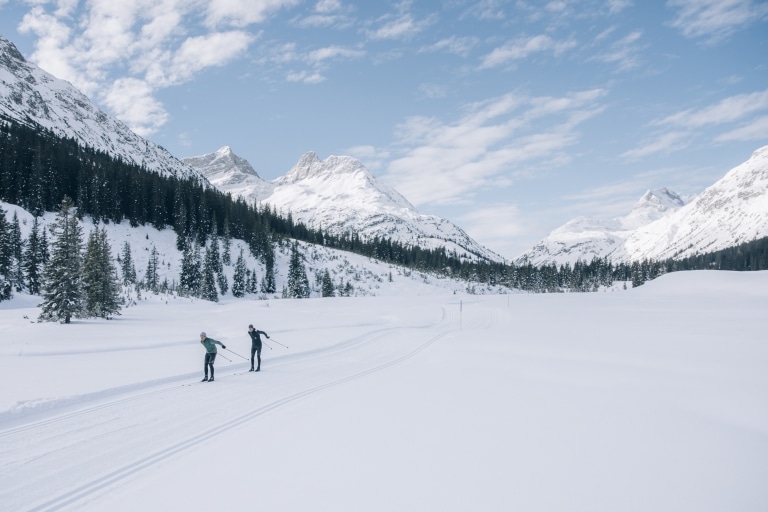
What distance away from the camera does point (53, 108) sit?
561 ft

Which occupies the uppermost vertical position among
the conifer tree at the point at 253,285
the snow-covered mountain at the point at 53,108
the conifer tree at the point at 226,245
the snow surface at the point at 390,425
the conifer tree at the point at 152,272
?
the snow-covered mountain at the point at 53,108

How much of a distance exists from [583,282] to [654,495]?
11643 centimetres

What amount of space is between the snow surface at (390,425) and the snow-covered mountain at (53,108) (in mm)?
159502

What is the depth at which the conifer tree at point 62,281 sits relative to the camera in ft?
80.7

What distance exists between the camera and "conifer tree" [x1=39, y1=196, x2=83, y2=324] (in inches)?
969

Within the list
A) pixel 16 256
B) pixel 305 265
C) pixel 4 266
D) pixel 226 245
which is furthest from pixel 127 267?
pixel 305 265

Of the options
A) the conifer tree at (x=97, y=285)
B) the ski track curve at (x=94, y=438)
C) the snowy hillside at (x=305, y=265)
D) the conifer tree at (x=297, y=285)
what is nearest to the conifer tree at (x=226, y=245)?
the snowy hillside at (x=305, y=265)

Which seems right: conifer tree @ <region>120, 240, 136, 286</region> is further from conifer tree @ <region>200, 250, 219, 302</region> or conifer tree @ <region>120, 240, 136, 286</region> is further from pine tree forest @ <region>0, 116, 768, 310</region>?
conifer tree @ <region>200, 250, 219, 302</region>

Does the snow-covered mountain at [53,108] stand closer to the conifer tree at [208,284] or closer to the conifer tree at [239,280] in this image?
the conifer tree at [239,280]

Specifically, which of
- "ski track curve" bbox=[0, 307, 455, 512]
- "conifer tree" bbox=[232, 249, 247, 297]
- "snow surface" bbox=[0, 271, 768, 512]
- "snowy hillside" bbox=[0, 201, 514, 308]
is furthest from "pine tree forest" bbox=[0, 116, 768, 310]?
"ski track curve" bbox=[0, 307, 455, 512]

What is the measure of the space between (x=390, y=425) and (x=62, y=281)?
83.0ft

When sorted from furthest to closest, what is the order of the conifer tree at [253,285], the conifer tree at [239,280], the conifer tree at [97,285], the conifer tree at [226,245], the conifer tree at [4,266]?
the conifer tree at [226,245], the conifer tree at [253,285], the conifer tree at [239,280], the conifer tree at [4,266], the conifer tree at [97,285]

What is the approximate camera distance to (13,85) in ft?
533

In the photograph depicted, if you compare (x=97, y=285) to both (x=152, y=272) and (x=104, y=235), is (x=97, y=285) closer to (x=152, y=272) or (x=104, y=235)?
(x=104, y=235)
